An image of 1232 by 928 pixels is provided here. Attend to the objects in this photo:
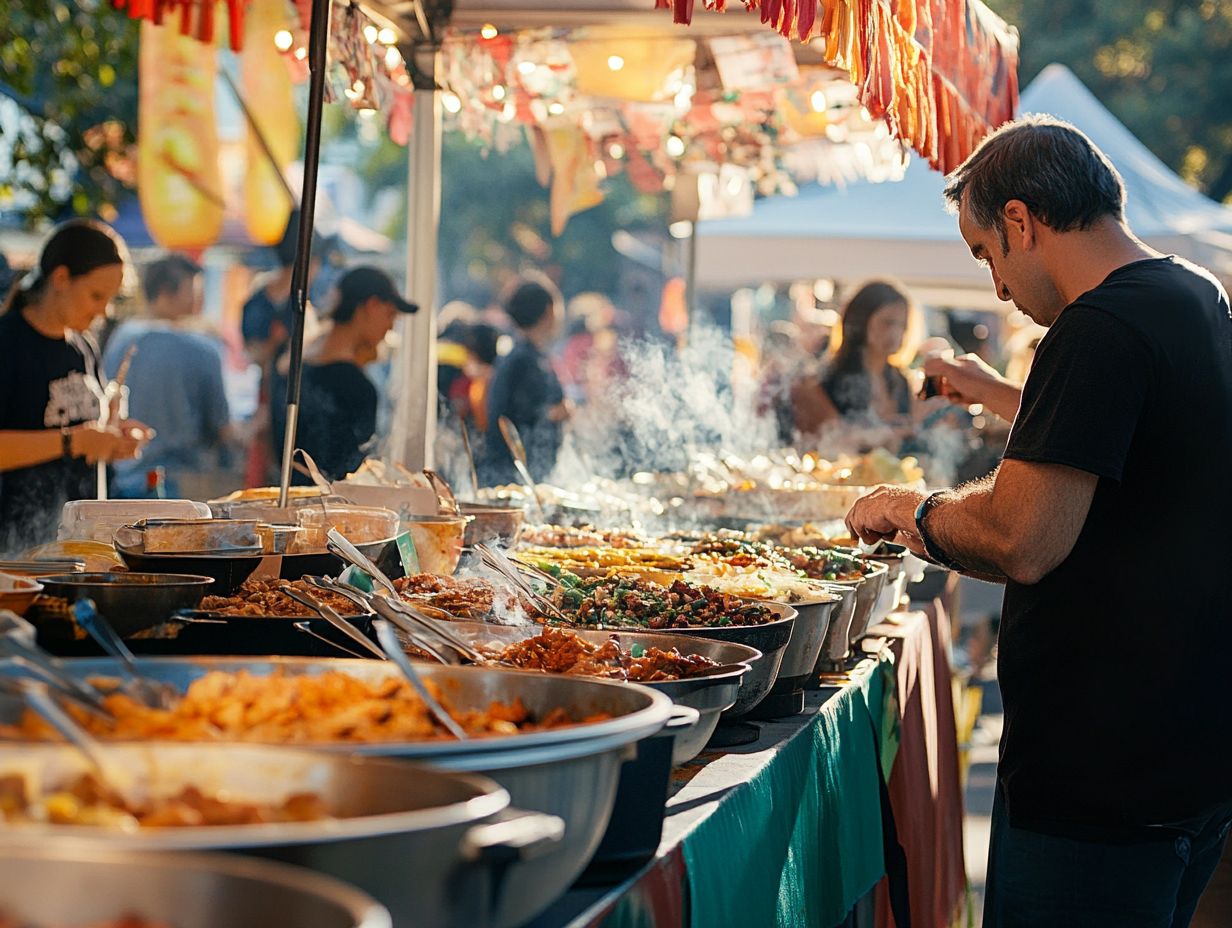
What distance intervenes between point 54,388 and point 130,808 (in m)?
3.86

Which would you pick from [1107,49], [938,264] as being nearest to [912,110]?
[938,264]

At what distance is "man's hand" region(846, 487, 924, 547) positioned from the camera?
2666mm

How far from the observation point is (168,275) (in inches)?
277

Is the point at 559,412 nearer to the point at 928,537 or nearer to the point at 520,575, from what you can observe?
the point at 520,575

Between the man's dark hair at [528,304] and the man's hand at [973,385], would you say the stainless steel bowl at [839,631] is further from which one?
the man's dark hair at [528,304]

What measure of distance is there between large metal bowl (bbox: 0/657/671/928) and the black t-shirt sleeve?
0.95 metres

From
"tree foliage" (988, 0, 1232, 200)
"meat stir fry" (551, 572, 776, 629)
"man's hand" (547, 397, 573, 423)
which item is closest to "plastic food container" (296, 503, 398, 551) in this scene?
"meat stir fry" (551, 572, 776, 629)

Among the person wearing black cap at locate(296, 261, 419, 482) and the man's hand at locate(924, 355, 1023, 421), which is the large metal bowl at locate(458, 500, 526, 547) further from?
the person wearing black cap at locate(296, 261, 419, 482)

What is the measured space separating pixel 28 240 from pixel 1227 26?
1542 centimetres

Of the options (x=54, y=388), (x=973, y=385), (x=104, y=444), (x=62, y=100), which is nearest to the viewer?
(x=973, y=385)

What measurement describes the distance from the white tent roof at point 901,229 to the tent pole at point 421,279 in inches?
213

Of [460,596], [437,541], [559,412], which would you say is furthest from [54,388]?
[559,412]

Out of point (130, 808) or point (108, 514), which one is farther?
point (108, 514)

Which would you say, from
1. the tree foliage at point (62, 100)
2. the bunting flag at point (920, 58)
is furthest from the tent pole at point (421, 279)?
the tree foliage at point (62, 100)
